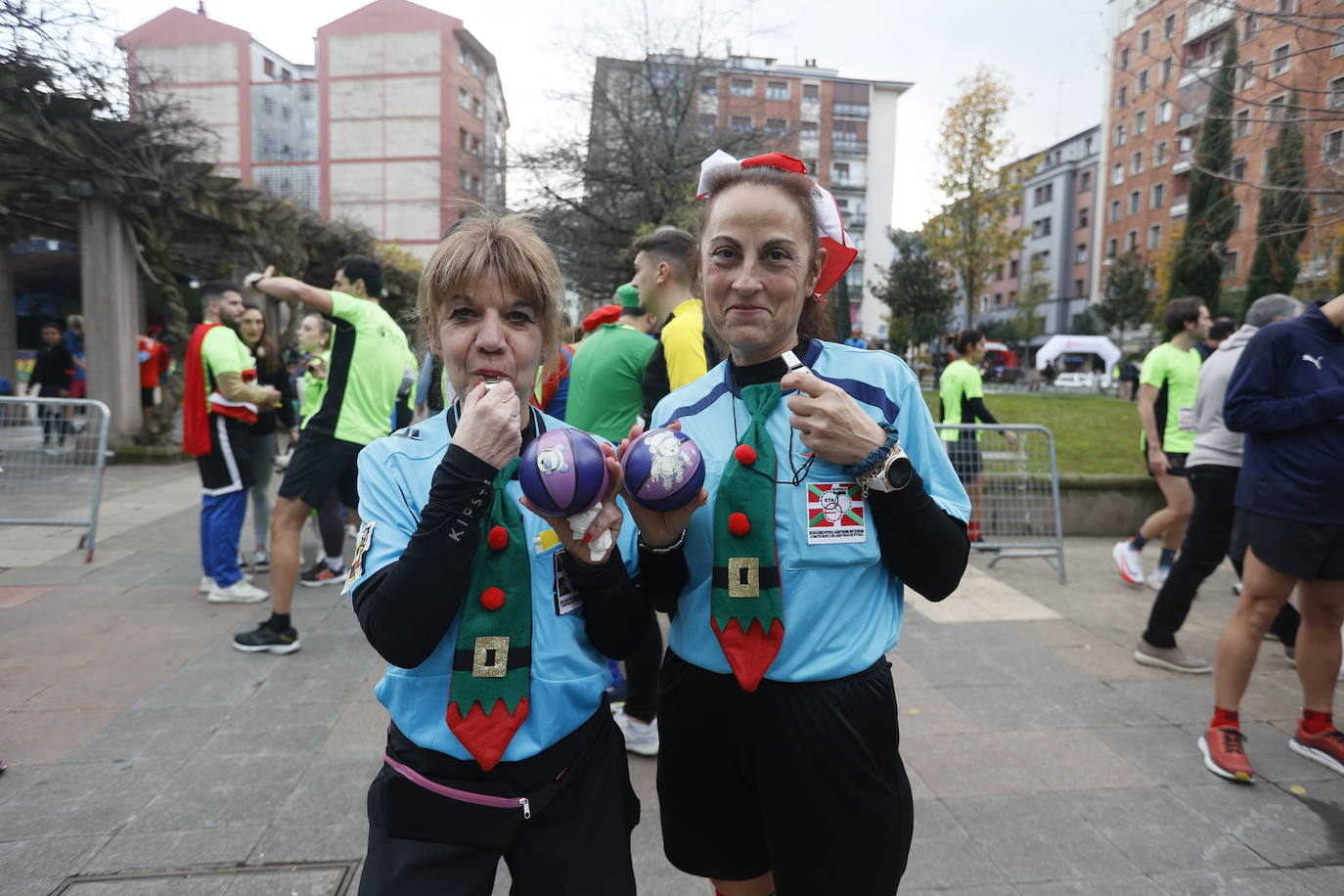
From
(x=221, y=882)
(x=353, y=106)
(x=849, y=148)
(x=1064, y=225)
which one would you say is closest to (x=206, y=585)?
(x=221, y=882)

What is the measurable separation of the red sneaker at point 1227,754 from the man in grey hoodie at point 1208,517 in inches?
45.1

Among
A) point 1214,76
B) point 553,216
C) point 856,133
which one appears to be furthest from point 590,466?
point 856,133

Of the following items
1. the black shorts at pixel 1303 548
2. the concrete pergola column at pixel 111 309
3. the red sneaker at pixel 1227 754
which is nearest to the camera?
the black shorts at pixel 1303 548

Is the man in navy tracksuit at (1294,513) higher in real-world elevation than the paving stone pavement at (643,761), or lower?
higher

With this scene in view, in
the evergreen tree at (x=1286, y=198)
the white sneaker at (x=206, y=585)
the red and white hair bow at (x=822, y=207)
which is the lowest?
the white sneaker at (x=206, y=585)

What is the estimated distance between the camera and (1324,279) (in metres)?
10.1

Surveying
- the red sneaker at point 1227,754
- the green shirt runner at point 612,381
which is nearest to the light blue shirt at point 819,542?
the green shirt runner at point 612,381

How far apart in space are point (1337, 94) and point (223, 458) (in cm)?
661

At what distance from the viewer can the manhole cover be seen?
2.39m

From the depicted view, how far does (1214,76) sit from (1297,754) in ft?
11.0

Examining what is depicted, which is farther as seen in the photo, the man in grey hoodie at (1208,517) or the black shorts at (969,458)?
the black shorts at (969,458)

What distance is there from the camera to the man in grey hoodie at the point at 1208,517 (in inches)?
169

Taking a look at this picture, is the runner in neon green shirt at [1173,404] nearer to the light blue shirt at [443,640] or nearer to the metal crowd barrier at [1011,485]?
the metal crowd barrier at [1011,485]

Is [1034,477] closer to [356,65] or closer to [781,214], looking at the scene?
[781,214]
